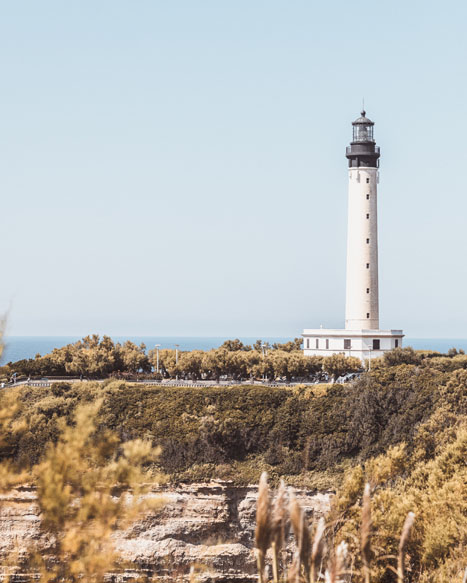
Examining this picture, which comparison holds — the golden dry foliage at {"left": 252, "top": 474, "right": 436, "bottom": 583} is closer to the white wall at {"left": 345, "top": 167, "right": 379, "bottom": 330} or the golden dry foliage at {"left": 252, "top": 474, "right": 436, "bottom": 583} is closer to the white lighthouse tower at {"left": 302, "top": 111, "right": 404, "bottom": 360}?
the white lighthouse tower at {"left": 302, "top": 111, "right": 404, "bottom": 360}

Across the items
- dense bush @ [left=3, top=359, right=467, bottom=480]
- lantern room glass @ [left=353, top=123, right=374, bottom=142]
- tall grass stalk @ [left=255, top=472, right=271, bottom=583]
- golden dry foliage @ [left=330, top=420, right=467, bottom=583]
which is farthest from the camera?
lantern room glass @ [left=353, top=123, right=374, bottom=142]

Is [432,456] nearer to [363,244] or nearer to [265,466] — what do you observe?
[265,466]

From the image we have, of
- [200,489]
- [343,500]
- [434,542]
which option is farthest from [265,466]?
[434,542]

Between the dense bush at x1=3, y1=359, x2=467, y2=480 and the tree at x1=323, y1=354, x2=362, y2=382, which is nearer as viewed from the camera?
the dense bush at x1=3, y1=359, x2=467, y2=480

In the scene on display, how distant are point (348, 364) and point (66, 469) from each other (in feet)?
129

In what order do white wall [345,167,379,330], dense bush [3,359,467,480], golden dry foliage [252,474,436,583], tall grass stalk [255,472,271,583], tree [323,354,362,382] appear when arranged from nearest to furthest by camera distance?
tall grass stalk [255,472,271,583]
golden dry foliage [252,474,436,583]
dense bush [3,359,467,480]
tree [323,354,362,382]
white wall [345,167,379,330]

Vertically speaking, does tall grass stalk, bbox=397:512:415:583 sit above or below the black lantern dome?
below

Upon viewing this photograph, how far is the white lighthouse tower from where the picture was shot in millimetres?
49594

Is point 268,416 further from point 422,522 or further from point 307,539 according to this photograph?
A: point 307,539

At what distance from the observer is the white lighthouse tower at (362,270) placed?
49594 millimetres

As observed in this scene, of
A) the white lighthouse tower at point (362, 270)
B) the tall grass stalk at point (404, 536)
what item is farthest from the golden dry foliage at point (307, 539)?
the white lighthouse tower at point (362, 270)

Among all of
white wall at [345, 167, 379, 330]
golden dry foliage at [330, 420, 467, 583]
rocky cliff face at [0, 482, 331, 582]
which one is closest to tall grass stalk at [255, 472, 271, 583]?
golden dry foliage at [330, 420, 467, 583]

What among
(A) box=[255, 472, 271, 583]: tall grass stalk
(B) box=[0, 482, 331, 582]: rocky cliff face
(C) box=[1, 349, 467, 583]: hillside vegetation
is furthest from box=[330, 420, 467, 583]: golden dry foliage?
(A) box=[255, 472, 271, 583]: tall grass stalk

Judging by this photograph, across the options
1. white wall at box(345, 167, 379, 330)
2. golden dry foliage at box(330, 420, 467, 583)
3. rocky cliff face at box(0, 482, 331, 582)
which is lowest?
rocky cliff face at box(0, 482, 331, 582)
